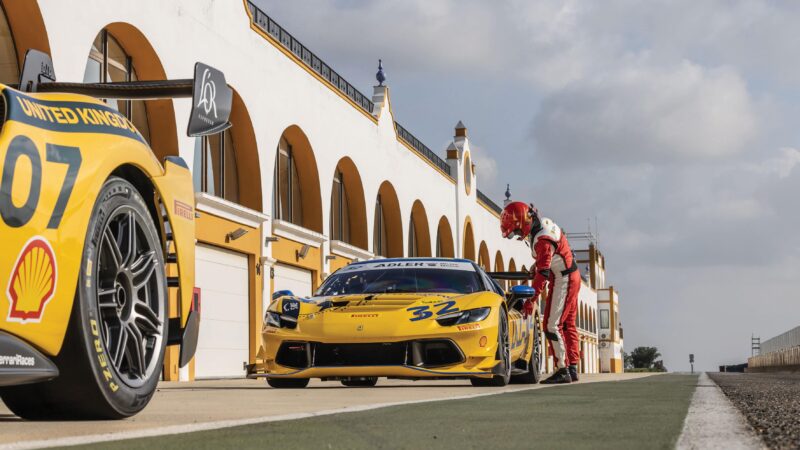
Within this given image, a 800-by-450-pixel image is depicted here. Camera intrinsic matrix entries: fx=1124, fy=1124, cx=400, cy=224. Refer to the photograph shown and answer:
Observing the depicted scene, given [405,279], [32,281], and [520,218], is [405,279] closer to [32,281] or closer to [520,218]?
[520,218]

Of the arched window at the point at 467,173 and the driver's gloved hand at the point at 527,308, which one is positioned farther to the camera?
the arched window at the point at 467,173

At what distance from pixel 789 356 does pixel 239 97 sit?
94.7ft

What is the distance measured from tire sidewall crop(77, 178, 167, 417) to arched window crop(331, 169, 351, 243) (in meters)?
24.5

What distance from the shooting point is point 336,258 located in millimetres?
27766

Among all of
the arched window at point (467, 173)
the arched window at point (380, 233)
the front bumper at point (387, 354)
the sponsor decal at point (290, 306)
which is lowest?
the front bumper at point (387, 354)

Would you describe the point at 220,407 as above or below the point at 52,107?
below

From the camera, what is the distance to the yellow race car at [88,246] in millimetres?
3906

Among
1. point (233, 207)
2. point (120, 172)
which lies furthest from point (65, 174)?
point (233, 207)

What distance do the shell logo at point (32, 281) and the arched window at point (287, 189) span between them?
2067 cm

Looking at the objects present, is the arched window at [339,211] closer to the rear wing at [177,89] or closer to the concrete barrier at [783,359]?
the concrete barrier at [783,359]

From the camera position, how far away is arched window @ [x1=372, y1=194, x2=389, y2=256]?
34.1 meters

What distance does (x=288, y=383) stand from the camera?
32.2 ft

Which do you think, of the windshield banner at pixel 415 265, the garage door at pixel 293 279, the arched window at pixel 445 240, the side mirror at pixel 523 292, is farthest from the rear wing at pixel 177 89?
the arched window at pixel 445 240

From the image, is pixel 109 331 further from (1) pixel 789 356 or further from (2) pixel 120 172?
(1) pixel 789 356
